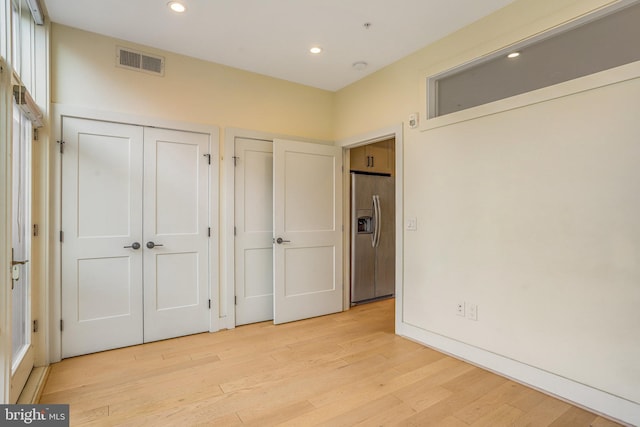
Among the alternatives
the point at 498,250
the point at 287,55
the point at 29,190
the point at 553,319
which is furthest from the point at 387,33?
the point at 29,190

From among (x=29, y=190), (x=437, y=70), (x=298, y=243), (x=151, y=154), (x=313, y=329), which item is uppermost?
(x=437, y=70)

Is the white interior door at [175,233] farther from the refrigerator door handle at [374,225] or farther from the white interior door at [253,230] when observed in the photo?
the refrigerator door handle at [374,225]

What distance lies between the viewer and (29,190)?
8.14 ft

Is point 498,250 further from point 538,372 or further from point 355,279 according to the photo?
point 355,279

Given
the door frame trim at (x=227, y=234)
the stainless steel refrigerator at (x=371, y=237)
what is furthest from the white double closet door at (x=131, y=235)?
the stainless steel refrigerator at (x=371, y=237)

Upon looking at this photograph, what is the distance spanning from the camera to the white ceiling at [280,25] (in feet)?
8.06

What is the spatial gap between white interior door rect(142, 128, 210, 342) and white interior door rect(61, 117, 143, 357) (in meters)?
0.10

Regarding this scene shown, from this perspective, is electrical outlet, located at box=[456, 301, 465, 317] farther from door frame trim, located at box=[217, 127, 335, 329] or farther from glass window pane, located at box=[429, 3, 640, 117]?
door frame trim, located at box=[217, 127, 335, 329]

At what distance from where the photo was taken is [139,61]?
3039 millimetres

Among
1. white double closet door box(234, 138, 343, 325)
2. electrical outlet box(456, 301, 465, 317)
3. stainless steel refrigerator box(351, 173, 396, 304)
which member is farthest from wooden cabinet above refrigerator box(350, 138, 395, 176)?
electrical outlet box(456, 301, 465, 317)

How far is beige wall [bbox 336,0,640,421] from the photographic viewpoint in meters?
1.93

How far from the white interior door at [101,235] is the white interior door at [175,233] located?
0.10 m

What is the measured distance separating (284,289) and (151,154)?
1.99 meters

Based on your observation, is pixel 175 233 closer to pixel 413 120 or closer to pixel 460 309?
pixel 413 120
